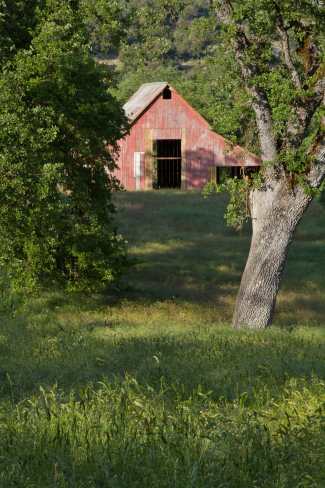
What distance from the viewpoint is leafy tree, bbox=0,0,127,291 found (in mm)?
14148

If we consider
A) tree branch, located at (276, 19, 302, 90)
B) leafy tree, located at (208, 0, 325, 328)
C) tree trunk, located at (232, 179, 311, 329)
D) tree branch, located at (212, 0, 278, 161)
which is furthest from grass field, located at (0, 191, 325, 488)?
tree branch, located at (276, 19, 302, 90)

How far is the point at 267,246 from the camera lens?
46.3 ft

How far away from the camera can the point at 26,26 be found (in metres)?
16.6

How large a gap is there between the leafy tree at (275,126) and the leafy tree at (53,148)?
426cm

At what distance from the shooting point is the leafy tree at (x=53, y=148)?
46.4 ft

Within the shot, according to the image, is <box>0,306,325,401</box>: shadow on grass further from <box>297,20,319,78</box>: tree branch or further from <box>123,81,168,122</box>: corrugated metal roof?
<box>123,81,168,122</box>: corrugated metal roof

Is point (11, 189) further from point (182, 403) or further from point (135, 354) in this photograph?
point (182, 403)

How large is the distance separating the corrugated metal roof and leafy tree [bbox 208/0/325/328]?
31164 mm

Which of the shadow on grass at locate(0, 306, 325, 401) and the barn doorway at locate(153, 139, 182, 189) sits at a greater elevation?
the barn doorway at locate(153, 139, 182, 189)

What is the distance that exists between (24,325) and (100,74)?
736cm

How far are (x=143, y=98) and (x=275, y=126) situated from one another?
37.2 m

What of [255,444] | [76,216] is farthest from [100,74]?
[255,444]

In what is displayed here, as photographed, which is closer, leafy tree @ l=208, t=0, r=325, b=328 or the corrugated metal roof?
leafy tree @ l=208, t=0, r=325, b=328

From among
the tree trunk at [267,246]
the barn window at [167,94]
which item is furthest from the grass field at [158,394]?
the barn window at [167,94]
